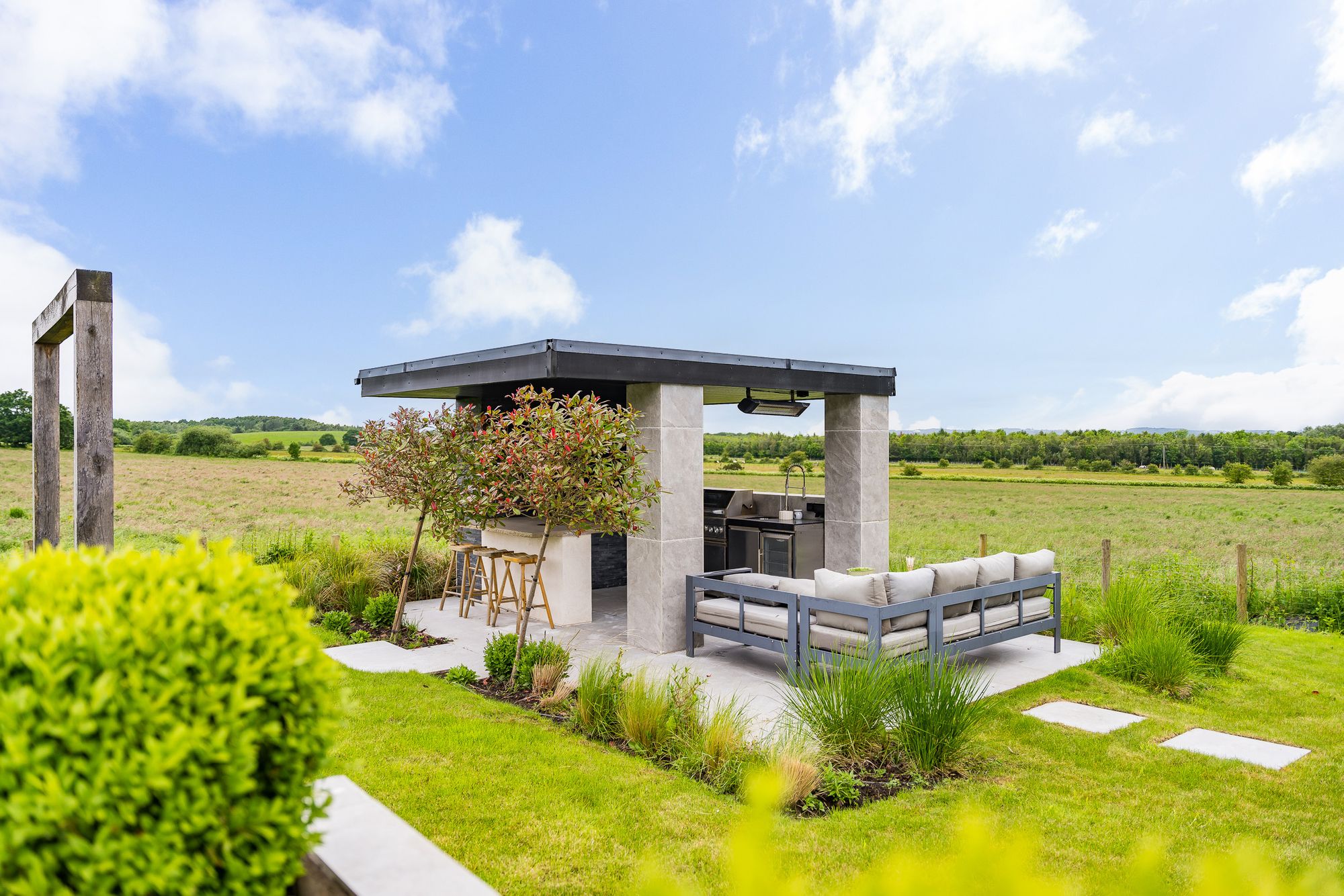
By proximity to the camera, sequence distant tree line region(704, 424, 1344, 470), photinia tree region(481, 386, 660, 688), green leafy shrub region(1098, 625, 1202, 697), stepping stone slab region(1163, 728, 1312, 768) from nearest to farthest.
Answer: stepping stone slab region(1163, 728, 1312, 768) → photinia tree region(481, 386, 660, 688) → green leafy shrub region(1098, 625, 1202, 697) → distant tree line region(704, 424, 1344, 470)

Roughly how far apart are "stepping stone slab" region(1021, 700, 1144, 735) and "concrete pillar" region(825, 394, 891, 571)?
3.20 metres

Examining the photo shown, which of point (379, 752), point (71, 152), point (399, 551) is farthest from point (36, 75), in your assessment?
point (379, 752)

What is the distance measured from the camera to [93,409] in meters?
4.86

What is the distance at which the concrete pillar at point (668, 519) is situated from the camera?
7.78 meters

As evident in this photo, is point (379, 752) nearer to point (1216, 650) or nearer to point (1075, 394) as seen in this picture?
point (1216, 650)

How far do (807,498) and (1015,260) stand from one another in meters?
15.3

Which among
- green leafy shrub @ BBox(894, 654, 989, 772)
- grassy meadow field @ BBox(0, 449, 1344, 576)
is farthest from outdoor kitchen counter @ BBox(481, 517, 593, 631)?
grassy meadow field @ BBox(0, 449, 1344, 576)

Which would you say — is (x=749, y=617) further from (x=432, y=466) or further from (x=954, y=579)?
(x=432, y=466)

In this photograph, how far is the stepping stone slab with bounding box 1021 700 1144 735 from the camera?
5.85 meters

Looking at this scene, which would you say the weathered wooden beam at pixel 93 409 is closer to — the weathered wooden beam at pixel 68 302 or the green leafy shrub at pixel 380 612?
the weathered wooden beam at pixel 68 302

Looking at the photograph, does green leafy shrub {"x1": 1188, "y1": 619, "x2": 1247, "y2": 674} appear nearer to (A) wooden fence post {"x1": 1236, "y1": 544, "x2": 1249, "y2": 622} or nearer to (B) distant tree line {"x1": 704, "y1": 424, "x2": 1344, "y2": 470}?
(A) wooden fence post {"x1": 1236, "y1": 544, "x2": 1249, "y2": 622}

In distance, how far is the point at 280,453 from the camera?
41.2 meters

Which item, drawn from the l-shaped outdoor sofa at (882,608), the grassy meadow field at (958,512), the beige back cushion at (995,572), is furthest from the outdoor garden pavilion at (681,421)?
the grassy meadow field at (958,512)

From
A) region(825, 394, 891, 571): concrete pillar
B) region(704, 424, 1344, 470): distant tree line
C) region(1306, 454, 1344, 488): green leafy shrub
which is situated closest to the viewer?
region(825, 394, 891, 571): concrete pillar
